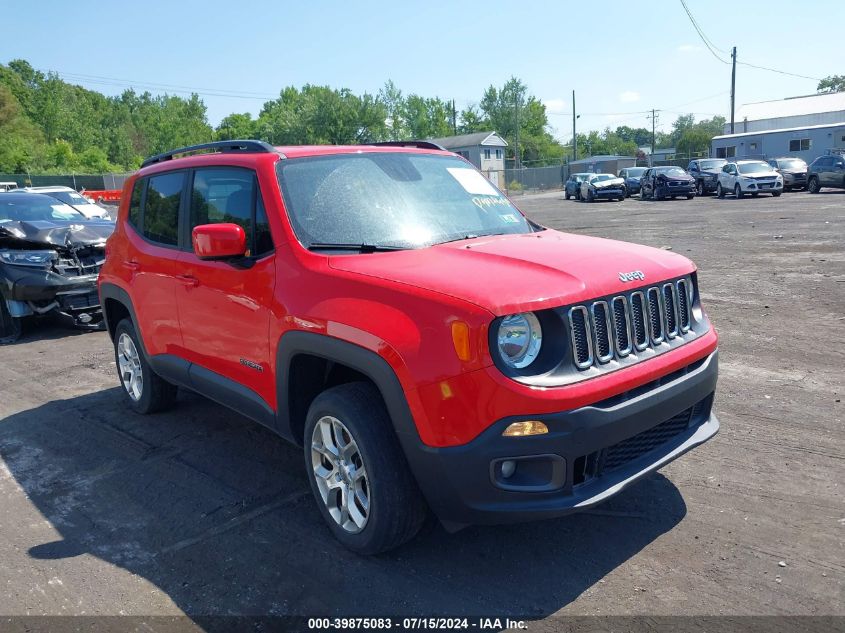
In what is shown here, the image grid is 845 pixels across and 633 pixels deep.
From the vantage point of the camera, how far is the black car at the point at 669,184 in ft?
105

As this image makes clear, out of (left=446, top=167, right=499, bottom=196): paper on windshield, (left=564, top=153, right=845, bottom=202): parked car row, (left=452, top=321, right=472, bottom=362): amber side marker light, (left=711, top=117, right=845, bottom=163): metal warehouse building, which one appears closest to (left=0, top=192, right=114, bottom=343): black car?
(left=446, top=167, right=499, bottom=196): paper on windshield

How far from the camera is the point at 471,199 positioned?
4.39 m

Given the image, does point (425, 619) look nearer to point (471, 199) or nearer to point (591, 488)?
point (591, 488)

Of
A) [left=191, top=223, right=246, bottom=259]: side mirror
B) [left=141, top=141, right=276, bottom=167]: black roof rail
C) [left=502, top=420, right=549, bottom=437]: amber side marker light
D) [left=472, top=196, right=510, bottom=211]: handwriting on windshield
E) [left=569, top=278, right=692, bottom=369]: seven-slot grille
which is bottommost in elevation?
[left=502, top=420, right=549, bottom=437]: amber side marker light

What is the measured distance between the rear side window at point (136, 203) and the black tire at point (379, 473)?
2987 millimetres

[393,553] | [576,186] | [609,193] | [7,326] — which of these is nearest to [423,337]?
[393,553]

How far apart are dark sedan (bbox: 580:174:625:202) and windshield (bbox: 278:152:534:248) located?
33380 mm

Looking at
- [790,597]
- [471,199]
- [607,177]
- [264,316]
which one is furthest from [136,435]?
[607,177]

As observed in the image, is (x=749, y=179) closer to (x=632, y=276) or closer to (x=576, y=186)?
(x=576, y=186)

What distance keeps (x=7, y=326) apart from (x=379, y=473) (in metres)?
8.06

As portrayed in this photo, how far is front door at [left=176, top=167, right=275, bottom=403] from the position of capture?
3850mm

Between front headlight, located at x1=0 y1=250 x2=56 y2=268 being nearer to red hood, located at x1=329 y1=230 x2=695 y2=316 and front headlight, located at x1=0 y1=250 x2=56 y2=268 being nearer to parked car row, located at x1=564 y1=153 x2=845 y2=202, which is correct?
red hood, located at x1=329 y1=230 x2=695 y2=316

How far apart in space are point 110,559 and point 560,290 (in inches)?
104

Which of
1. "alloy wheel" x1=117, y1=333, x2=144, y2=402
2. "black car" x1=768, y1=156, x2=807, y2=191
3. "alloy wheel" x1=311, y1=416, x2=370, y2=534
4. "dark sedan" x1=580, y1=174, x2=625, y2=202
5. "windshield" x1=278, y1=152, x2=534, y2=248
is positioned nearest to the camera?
"alloy wheel" x1=311, y1=416, x2=370, y2=534
